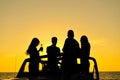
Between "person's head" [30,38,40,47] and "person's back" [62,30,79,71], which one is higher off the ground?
"person's head" [30,38,40,47]

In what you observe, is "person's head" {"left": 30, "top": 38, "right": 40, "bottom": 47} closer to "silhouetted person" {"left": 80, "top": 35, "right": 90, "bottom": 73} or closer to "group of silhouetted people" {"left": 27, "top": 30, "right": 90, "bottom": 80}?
"group of silhouetted people" {"left": 27, "top": 30, "right": 90, "bottom": 80}

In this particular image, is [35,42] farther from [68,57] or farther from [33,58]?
[68,57]

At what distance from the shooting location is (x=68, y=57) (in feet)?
A: 37.6

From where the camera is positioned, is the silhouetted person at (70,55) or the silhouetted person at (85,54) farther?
the silhouetted person at (85,54)

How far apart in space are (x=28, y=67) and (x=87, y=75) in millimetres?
1759

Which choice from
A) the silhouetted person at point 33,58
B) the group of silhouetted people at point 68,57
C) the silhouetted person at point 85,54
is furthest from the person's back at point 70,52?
the silhouetted person at point 33,58

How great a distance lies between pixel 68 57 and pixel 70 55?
0.10 meters

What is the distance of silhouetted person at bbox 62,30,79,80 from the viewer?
11114 mm

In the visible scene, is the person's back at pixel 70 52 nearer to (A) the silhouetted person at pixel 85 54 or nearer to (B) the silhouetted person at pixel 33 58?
(A) the silhouetted person at pixel 85 54

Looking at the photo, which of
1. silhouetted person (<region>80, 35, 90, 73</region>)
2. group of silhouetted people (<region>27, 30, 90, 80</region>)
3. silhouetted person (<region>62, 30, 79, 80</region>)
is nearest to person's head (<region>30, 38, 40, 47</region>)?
group of silhouetted people (<region>27, 30, 90, 80</region>)

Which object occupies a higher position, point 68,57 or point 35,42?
point 35,42

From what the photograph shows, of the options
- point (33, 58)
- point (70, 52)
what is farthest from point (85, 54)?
point (33, 58)

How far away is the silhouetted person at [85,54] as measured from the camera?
11395 millimetres

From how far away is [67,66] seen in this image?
1131cm
